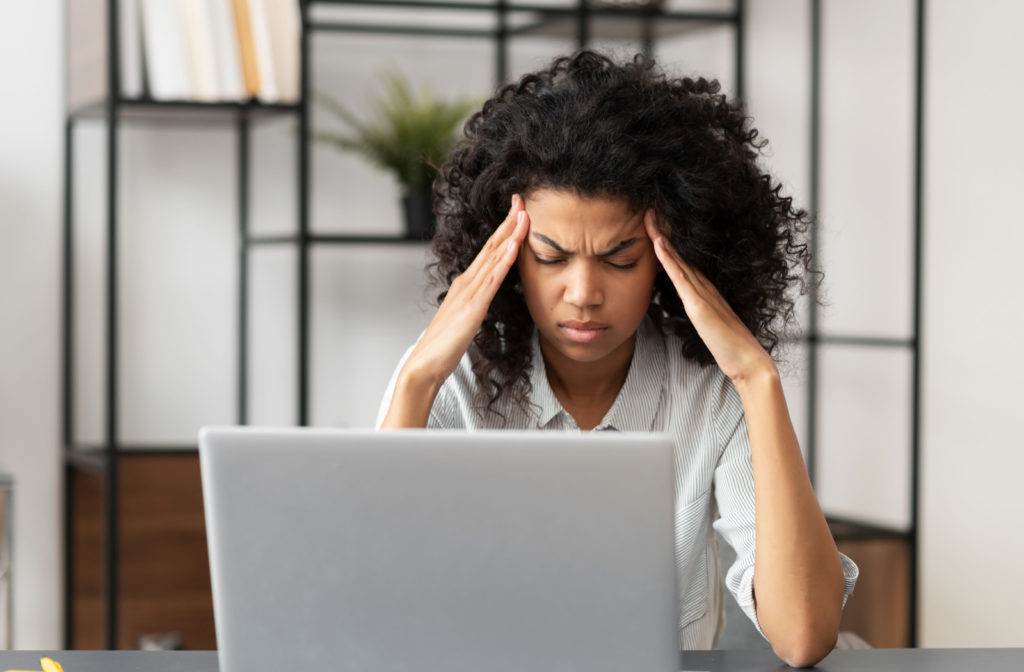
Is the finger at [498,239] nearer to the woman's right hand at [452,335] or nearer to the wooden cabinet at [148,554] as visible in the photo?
the woman's right hand at [452,335]

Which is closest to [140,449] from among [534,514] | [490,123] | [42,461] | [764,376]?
[42,461]

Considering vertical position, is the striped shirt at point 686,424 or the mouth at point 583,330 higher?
the mouth at point 583,330

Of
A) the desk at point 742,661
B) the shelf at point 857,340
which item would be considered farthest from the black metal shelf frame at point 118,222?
the desk at point 742,661

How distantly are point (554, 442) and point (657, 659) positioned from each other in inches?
7.9

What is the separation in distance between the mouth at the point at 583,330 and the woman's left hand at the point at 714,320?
10 centimetres

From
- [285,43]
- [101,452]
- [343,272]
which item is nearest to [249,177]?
[343,272]

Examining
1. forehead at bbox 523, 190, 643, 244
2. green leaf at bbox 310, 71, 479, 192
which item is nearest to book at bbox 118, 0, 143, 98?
green leaf at bbox 310, 71, 479, 192

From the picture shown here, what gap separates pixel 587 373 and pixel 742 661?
490 mm

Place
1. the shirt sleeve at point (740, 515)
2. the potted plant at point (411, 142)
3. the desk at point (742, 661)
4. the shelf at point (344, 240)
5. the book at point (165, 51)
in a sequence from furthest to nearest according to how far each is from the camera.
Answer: the potted plant at point (411, 142)
the shelf at point (344, 240)
the book at point (165, 51)
the shirt sleeve at point (740, 515)
the desk at point (742, 661)

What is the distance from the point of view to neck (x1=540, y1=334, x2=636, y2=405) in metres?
1.56

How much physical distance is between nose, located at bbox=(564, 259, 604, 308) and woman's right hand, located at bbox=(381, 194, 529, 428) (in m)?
0.08

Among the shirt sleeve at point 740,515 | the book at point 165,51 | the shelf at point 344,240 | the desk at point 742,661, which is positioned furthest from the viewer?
the shelf at point 344,240

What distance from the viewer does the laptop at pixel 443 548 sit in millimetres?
924

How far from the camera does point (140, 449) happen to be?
2.87m
